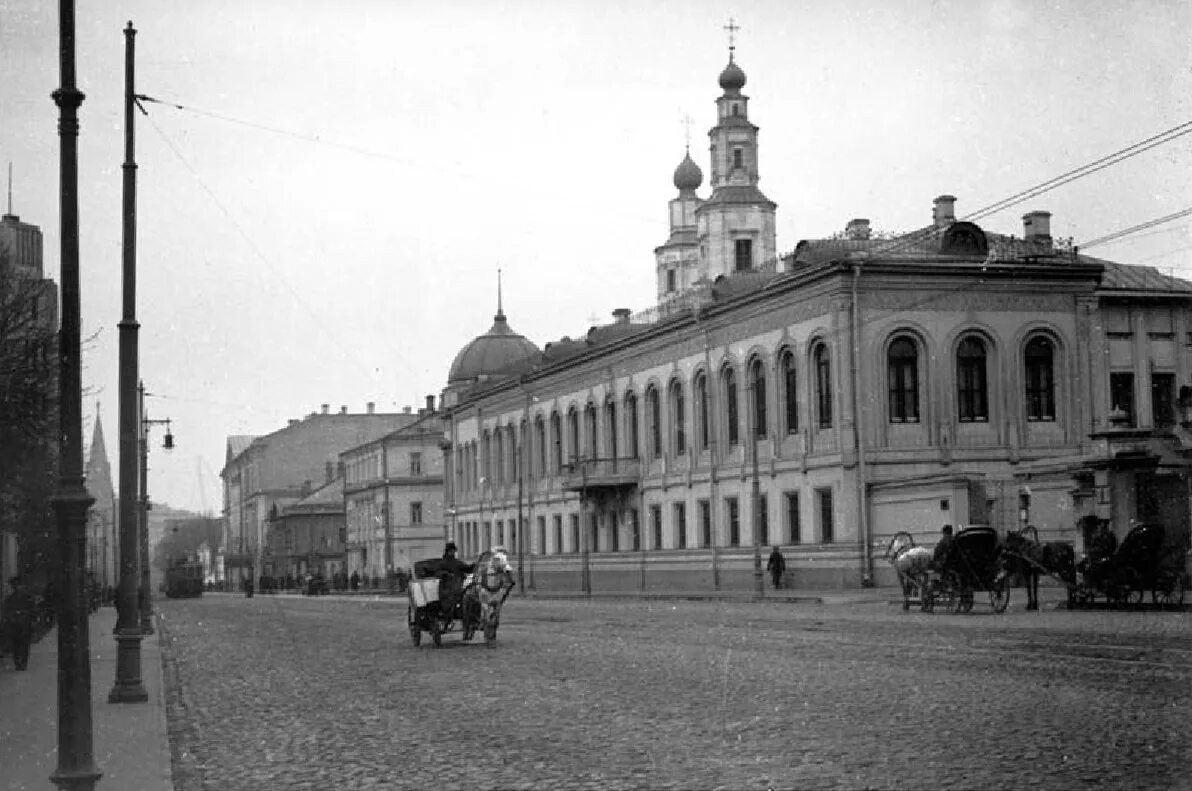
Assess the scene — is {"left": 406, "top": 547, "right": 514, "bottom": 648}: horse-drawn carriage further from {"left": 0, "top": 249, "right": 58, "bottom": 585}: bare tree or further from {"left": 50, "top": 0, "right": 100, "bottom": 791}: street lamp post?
{"left": 50, "top": 0, "right": 100, "bottom": 791}: street lamp post

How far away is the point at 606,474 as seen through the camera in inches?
2613

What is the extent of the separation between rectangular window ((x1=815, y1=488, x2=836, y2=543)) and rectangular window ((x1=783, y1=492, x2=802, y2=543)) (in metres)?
1.67

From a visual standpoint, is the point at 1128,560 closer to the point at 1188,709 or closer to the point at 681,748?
the point at 1188,709

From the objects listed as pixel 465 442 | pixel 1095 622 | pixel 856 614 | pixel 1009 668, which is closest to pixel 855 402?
pixel 856 614

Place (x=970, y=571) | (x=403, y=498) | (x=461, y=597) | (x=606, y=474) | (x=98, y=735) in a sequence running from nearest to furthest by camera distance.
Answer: (x=98, y=735), (x=461, y=597), (x=970, y=571), (x=606, y=474), (x=403, y=498)

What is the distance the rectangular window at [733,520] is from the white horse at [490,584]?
32082mm

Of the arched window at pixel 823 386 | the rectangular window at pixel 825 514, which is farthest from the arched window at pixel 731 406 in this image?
the rectangular window at pixel 825 514

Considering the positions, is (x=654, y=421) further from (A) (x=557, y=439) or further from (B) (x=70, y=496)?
(B) (x=70, y=496)

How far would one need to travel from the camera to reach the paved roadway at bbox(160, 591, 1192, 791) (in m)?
10.0

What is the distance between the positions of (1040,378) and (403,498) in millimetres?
65373

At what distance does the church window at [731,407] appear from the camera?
185 ft

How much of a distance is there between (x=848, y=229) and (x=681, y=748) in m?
44.8

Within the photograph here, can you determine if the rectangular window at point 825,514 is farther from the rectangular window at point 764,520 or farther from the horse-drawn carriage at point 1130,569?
the horse-drawn carriage at point 1130,569

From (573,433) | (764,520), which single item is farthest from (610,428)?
(764,520)
